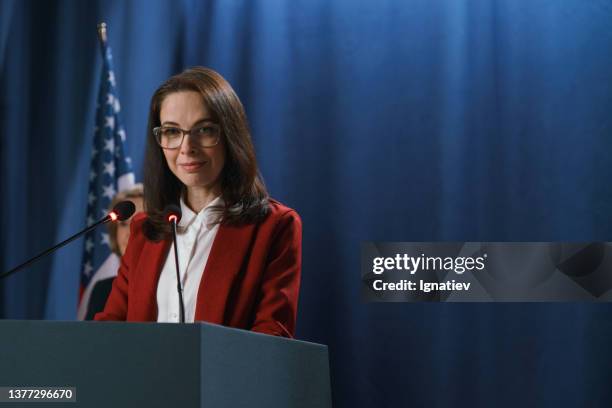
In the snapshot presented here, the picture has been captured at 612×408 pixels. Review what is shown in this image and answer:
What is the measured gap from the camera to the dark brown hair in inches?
92.0

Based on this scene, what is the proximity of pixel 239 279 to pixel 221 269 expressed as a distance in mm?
56

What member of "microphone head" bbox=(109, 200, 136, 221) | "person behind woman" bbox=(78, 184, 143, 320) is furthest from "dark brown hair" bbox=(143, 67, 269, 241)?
"person behind woman" bbox=(78, 184, 143, 320)

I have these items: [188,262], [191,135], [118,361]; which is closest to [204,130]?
Answer: [191,135]

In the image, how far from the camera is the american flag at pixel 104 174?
11.3 ft

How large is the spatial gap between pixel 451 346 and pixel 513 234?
1.63ft

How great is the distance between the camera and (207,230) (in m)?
2.34

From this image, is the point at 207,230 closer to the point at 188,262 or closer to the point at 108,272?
the point at 188,262

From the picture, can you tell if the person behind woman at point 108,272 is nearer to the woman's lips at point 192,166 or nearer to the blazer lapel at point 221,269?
the woman's lips at point 192,166

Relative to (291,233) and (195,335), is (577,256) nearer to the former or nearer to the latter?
(291,233)

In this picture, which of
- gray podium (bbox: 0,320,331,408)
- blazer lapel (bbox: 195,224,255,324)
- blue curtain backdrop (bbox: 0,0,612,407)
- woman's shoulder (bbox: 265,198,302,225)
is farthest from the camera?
blue curtain backdrop (bbox: 0,0,612,407)

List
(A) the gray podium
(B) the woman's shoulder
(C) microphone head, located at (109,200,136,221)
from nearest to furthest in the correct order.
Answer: (A) the gray podium < (C) microphone head, located at (109,200,136,221) < (B) the woman's shoulder

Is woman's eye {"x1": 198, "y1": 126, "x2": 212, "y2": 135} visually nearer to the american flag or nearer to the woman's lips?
the woman's lips

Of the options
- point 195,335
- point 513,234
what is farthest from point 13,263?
point 195,335

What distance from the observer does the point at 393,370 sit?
3307mm
